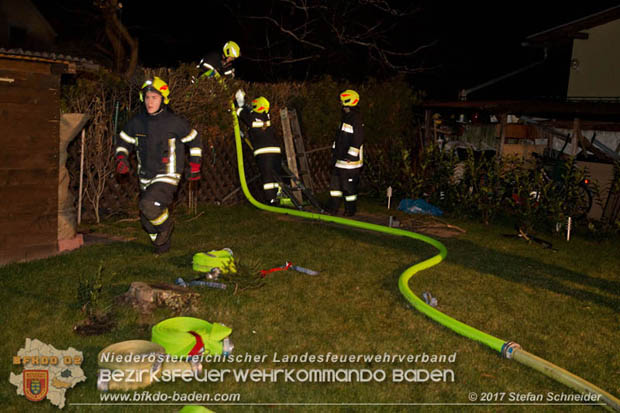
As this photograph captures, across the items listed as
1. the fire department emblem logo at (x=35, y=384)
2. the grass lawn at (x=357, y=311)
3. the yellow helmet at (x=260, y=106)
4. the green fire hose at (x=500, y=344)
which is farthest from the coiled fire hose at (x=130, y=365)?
the yellow helmet at (x=260, y=106)

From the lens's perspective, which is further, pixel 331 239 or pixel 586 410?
pixel 331 239

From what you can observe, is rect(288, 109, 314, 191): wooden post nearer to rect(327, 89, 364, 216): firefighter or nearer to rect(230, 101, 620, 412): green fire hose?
rect(327, 89, 364, 216): firefighter

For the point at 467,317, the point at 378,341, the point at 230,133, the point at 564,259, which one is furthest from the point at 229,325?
the point at 230,133

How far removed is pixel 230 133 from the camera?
38.1 feet

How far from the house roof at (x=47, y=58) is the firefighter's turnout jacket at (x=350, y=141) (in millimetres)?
4714

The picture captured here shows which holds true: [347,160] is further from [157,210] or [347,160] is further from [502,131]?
[157,210]

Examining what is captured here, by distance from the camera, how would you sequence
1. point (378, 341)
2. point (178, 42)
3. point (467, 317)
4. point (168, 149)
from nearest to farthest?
point (378, 341)
point (467, 317)
point (168, 149)
point (178, 42)

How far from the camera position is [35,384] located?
152 inches

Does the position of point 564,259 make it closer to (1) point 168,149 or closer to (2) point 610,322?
(2) point 610,322

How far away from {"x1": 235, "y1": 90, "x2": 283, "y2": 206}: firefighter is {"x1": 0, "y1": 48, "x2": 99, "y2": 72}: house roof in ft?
11.5

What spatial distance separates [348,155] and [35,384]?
7.38 m

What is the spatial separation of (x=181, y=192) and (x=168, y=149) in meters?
3.72

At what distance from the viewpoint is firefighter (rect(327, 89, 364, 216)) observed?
1034cm

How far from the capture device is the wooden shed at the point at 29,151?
660 cm
